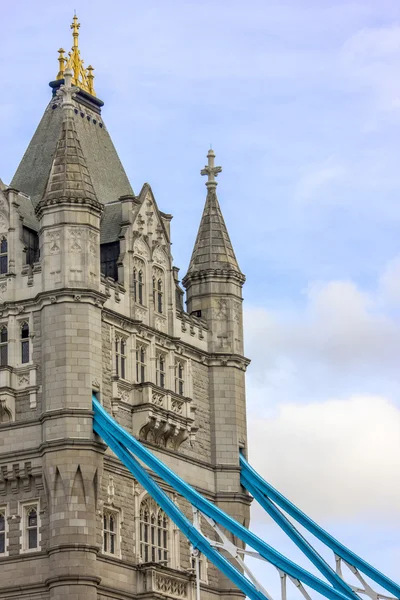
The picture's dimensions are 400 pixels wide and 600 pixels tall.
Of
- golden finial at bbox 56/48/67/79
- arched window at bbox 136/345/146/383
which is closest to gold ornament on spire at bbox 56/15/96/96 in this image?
golden finial at bbox 56/48/67/79

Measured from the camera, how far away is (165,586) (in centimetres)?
6156

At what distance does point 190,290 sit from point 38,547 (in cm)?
1447

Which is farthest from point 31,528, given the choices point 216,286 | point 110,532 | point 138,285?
point 216,286

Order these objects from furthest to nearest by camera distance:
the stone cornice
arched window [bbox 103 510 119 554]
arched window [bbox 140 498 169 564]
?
the stone cornice
arched window [bbox 140 498 169 564]
arched window [bbox 103 510 119 554]

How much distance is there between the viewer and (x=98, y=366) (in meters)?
60.9

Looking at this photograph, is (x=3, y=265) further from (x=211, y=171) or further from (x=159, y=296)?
(x=211, y=171)

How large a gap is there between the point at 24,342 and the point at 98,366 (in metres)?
3.13

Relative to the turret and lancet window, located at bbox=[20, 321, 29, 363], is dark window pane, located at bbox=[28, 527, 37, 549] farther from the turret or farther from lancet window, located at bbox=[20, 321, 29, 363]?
the turret

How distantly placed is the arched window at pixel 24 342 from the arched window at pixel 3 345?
651 mm

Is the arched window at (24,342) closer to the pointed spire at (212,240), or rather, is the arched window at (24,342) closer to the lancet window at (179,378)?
the lancet window at (179,378)

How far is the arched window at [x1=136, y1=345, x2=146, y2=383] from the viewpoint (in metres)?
64.0

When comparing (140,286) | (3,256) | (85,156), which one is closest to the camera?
(3,256)

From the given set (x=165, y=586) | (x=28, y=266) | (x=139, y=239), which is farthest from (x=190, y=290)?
(x=165, y=586)

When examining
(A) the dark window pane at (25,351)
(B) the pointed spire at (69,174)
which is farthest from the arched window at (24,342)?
(B) the pointed spire at (69,174)
